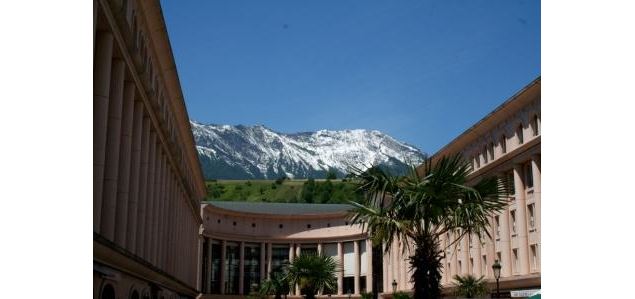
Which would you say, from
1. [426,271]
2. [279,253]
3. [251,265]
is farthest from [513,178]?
[279,253]

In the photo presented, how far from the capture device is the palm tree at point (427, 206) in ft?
71.3

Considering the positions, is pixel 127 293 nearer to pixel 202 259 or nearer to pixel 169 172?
pixel 169 172

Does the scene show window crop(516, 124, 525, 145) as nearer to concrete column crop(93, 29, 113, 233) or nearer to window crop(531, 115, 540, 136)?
window crop(531, 115, 540, 136)

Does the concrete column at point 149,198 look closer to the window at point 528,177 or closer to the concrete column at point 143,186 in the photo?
the concrete column at point 143,186

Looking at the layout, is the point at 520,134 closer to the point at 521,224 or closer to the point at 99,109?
the point at 521,224

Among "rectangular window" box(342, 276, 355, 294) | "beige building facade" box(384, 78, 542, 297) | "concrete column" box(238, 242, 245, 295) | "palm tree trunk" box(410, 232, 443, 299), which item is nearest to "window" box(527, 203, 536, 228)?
"beige building facade" box(384, 78, 542, 297)

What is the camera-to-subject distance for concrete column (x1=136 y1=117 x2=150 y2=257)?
96.6ft

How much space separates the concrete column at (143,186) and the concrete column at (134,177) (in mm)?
890

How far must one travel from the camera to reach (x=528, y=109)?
4534 centimetres

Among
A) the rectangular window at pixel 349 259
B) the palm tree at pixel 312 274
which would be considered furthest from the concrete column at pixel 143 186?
the rectangular window at pixel 349 259

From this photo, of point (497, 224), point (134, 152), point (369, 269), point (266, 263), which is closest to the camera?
point (134, 152)

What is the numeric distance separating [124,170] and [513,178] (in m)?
31.8

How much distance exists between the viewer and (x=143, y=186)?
3067 cm

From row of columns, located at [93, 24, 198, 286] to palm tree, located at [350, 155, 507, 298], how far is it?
7817 mm
